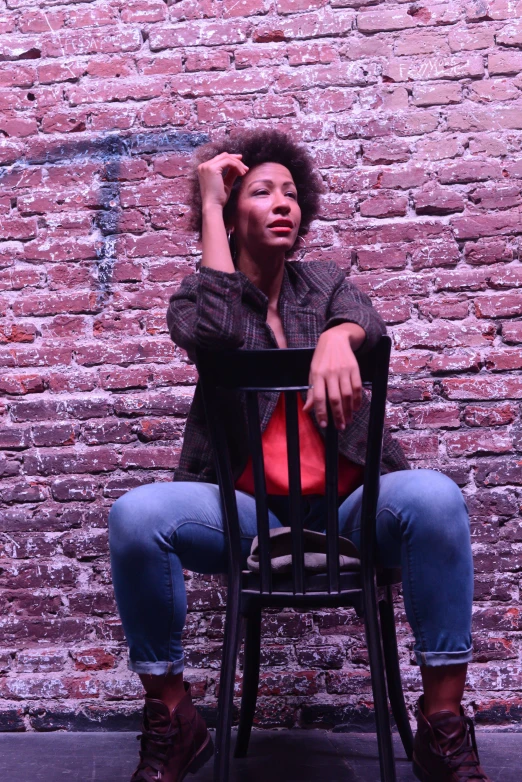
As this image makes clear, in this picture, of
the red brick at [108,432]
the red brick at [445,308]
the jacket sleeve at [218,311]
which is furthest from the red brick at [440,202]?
the red brick at [108,432]

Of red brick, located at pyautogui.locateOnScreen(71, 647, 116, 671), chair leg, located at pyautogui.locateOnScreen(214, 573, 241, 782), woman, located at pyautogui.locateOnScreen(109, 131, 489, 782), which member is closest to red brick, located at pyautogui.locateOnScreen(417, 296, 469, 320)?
woman, located at pyautogui.locateOnScreen(109, 131, 489, 782)

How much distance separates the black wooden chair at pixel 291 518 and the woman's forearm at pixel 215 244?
11.9 inches

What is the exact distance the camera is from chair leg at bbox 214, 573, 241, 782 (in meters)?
1.35

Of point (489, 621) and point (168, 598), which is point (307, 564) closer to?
point (168, 598)

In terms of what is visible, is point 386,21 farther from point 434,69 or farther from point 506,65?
point 506,65

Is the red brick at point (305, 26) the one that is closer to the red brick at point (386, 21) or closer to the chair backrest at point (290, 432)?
the red brick at point (386, 21)

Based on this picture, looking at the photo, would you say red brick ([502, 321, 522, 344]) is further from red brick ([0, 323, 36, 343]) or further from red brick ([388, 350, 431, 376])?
red brick ([0, 323, 36, 343])

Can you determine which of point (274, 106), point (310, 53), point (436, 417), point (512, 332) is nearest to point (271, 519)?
point (436, 417)

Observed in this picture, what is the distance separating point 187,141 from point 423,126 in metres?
0.73

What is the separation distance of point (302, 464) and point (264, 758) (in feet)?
2.64

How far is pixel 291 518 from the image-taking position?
4.51 ft

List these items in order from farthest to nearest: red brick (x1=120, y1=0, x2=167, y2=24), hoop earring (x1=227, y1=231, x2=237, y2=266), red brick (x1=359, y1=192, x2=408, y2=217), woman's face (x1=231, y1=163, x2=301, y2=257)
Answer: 1. red brick (x1=120, y1=0, x2=167, y2=24)
2. red brick (x1=359, y1=192, x2=408, y2=217)
3. hoop earring (x1=227, y1=231, x2=237, y2=266)
4. woman's face (x1=231, y1=163, x2=301, y2=257)

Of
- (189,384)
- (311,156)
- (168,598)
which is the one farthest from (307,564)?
(311,156)

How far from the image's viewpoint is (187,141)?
2400mm
